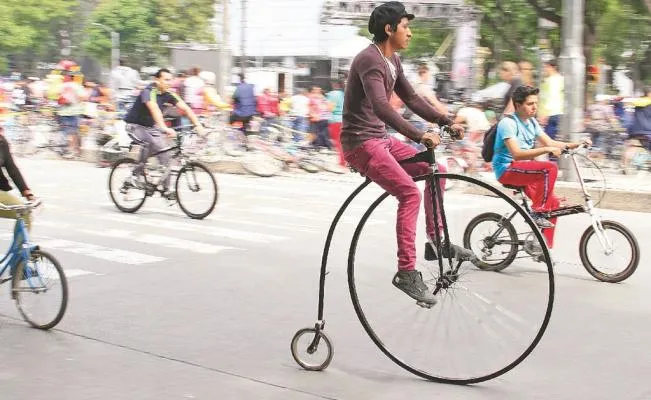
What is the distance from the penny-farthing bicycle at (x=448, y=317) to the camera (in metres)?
5.01

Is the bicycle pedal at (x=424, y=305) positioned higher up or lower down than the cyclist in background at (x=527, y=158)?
lower down

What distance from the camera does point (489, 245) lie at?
7.73m

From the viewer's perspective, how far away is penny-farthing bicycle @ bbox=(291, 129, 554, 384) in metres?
5.01

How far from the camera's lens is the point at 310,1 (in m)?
52.3

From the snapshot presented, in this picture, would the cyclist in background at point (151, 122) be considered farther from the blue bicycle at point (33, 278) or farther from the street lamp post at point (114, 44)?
the street lamp post at point (114, 44)

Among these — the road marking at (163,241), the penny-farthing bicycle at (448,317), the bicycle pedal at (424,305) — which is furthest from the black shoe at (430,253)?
the road marking at (163,241)

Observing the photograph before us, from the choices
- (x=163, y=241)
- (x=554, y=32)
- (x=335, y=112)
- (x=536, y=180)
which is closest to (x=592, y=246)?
(x=536, y=180)

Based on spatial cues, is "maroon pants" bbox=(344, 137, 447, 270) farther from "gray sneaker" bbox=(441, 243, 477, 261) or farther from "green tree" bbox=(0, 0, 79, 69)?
"green tree" bbox=(0, 0, 79, 69)

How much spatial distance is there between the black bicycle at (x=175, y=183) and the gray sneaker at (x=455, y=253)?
711cm

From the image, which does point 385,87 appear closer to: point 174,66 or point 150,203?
point 150,203

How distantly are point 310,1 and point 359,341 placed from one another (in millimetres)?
47517

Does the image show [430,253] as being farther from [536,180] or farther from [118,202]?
[118,202]

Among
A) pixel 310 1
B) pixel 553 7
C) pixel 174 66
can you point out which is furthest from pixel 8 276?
pixel 310 1

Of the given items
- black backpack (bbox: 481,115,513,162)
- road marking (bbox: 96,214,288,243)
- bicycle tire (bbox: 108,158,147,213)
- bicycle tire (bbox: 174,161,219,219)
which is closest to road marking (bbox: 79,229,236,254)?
road marking (bbox: 96,214,288,243)
